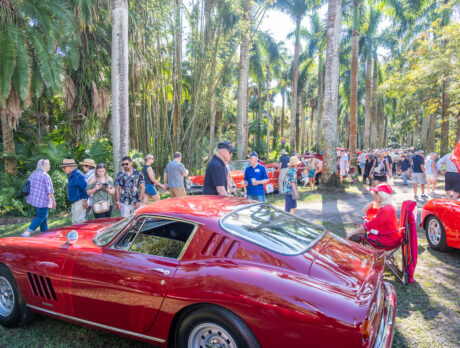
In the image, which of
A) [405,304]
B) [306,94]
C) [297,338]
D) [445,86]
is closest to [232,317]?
[297,338]

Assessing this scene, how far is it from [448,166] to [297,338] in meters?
9.15

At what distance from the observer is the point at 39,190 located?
6.18 m

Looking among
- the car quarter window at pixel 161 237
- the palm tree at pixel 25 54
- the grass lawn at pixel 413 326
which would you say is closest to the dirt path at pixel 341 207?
the grass lawn at pixel 413 326

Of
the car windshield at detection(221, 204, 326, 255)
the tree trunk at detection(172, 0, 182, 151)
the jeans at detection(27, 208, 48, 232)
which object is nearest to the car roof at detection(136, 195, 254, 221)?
the car windshield at detection(221, 204, 326, 255)

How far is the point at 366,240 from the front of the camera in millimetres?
4762

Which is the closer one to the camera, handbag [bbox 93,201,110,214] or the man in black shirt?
the man in black shirt

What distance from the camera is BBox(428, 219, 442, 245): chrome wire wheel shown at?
5.68 metres

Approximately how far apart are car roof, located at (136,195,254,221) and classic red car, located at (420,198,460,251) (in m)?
3.90

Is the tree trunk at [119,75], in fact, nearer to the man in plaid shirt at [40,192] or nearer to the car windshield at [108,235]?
the man in plaid shirt at [40,192]

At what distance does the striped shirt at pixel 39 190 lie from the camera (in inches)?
243

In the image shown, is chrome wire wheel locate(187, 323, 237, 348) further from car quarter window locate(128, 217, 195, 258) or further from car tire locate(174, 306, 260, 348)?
car quarter window locate(128, 217, 195, 258)

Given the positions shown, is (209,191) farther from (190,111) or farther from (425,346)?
(190,111)

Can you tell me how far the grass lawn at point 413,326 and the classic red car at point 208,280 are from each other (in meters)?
0.26

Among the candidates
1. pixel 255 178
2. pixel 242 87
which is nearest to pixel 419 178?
pixel 255 178
